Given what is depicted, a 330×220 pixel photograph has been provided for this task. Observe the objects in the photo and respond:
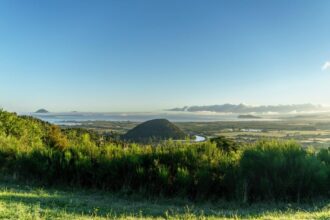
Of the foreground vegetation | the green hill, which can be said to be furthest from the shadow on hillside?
the green hill

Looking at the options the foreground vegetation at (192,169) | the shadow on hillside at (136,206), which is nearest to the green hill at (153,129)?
the foreground vegetation at (192,169)

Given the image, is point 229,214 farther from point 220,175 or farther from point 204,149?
point 204,149

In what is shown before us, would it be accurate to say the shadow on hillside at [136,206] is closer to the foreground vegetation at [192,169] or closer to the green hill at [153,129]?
the foreground vegetation at [192,169]

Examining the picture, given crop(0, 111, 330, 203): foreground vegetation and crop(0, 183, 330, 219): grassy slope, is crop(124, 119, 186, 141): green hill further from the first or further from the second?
crop(0, 183, 330, 219): grassy slope

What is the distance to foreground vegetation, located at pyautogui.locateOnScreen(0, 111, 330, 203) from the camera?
9688 mm

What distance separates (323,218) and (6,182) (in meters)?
9.23

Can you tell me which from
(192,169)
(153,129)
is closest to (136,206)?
(192,169)

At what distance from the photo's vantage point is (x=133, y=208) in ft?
27.2

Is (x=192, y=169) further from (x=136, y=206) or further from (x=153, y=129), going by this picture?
(x=153, y=129)

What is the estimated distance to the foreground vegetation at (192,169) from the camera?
31.8 feet

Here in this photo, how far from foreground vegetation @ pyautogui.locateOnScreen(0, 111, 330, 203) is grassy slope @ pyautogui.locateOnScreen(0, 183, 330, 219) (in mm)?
620

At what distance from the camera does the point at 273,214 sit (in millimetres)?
7520

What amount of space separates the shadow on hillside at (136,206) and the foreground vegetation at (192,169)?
2.07 ft

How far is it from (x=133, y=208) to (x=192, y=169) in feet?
8.89
